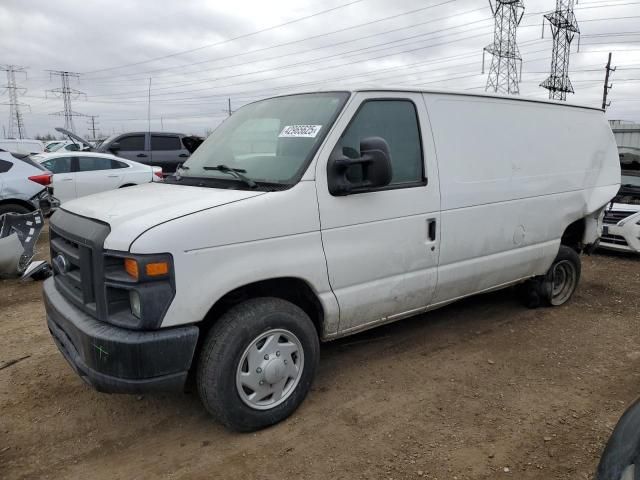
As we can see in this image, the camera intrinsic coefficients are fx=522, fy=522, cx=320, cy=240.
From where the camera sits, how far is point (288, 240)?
3168 millimetres

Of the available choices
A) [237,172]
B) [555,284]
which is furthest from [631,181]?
[237,172]

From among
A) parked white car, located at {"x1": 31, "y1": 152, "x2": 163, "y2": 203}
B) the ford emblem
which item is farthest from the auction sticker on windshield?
parked white car, located at {"x1": 31, "y1": 152, "x2": 163, "y2": 203}

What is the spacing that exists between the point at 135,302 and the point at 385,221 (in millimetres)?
1711

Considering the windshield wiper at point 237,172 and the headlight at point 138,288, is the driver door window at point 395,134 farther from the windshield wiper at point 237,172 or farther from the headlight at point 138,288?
the headlight at point 138,288

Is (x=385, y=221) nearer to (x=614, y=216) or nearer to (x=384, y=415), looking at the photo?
(x=384, y=415)

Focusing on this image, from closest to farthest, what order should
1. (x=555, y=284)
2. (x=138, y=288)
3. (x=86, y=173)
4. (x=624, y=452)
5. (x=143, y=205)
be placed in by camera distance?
1. (x=624, y=452)
2. (x=138, y=288)
3. (x=143, y=205)
4. (x=555, y=284)
5. (x=86, y=173)

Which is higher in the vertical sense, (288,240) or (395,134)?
(395,134)

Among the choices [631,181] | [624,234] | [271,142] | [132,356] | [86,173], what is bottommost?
[624,234]

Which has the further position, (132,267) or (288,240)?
(288,240)

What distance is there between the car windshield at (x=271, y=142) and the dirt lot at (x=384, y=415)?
1.62 metres

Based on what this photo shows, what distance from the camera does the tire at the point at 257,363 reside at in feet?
9.86

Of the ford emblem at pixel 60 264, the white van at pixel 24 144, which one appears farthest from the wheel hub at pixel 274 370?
the white van at pixel 24 144

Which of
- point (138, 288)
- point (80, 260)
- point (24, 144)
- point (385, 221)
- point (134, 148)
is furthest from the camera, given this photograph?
point (24, 144)

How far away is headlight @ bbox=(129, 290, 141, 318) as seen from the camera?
2.75 metres
